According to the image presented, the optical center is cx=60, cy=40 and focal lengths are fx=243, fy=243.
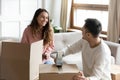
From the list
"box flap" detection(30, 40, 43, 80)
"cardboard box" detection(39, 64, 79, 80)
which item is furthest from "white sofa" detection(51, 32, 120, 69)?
"cardboard box" detection(39, 64, 79, 80)

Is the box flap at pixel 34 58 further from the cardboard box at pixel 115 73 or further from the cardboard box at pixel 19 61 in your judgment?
the cardboard box at pixel 115 73

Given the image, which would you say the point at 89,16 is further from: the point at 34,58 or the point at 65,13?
the point at 34,58

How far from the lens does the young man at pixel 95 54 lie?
2.01 meters

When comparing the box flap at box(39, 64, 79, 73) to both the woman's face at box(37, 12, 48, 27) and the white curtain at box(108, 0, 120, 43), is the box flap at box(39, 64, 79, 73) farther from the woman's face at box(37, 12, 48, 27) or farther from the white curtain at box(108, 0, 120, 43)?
the white curtain at box(108, 0, 120, 43)

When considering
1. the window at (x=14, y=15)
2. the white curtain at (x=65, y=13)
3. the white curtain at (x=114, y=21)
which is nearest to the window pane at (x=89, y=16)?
the white curtain at (x=65, y=13)

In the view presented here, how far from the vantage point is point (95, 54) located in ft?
6.91

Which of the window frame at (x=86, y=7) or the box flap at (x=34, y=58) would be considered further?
the window frame at (x=86, y=7)

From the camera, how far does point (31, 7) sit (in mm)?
5184

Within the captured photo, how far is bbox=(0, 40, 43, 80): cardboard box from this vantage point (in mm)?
1977

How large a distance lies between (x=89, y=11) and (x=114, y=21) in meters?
1.02

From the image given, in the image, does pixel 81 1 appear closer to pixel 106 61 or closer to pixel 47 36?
pixel 47 36

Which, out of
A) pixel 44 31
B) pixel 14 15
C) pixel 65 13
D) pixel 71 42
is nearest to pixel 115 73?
pixel 44 31

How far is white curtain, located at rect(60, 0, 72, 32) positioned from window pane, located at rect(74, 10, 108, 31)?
238 mm

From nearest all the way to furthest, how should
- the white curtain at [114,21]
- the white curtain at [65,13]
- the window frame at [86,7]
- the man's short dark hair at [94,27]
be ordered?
1. the man's short dark hair at [94,27]
2. the white curtain at [114,21]
3. the window frame at [86,7]
4. the white curtain at [65,13]
